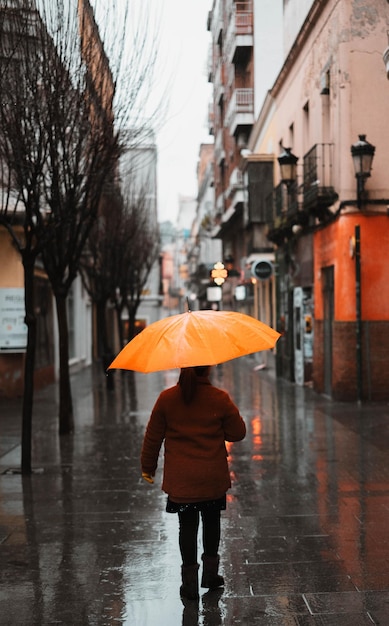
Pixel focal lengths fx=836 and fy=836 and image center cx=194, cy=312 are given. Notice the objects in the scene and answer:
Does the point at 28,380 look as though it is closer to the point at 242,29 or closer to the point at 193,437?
the point at 193,437

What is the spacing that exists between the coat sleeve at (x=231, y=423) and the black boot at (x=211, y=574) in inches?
34.2

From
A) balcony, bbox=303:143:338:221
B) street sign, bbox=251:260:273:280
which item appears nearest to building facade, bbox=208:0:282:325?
street sign, bbox=251:260:273:280

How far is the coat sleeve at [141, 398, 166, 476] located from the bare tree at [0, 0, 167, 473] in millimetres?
5119

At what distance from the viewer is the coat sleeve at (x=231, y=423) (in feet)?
17.2

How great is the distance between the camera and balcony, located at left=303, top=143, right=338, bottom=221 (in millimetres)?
17344

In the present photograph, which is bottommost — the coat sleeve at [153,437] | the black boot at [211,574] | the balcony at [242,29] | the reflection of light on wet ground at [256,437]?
the reflection of light on wet ground at [256,437]

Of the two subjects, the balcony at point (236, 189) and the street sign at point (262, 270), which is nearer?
the street sign at point (262, 270)

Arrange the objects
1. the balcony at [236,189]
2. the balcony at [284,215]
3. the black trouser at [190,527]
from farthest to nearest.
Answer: the balcony at [236,189], the balcony at [284,215], the black trouser at [190,527]

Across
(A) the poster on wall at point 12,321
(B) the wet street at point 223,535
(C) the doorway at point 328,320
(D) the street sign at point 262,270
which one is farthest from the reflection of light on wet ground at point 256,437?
(D) the street sign at point 262,270

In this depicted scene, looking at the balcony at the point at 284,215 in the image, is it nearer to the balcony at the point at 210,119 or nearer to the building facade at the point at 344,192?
the building facade at the point at 344,192

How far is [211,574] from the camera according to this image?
18.3 ft

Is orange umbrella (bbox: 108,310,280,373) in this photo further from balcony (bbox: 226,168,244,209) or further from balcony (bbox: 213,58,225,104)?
balcony (bbox: 213,58,225,104)

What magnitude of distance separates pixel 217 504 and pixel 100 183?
801 centimetres

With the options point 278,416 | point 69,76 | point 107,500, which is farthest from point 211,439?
point 278,416
